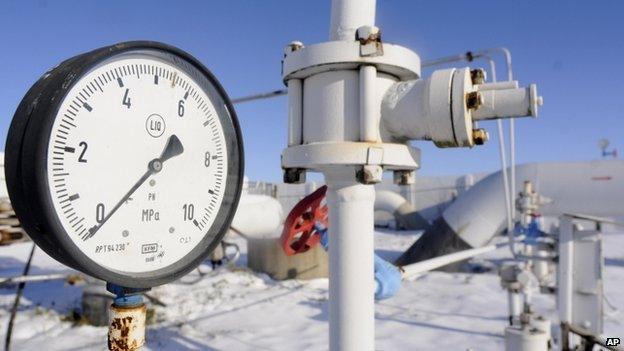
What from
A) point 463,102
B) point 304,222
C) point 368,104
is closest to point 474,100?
point 463,102

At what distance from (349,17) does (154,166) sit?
0.55 meters

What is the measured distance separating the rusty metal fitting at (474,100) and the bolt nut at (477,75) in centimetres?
7

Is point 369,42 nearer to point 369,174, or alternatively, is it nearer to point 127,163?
point 369,174

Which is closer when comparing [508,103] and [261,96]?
[508,103]

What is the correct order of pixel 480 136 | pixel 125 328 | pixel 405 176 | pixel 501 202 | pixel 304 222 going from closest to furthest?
1. pixel 125 328
2. pixel 480 136
3. pixel 405 176
4. pixel 304 222
5. pixel 501 202

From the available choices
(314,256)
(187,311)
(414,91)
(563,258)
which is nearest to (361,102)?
(414,91)

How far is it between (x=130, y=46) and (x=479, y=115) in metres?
0.71

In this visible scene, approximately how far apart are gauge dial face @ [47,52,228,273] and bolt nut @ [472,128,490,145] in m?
0.57

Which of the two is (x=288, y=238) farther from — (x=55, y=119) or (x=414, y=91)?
(x=55, y=119)

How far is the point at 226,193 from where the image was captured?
102cm

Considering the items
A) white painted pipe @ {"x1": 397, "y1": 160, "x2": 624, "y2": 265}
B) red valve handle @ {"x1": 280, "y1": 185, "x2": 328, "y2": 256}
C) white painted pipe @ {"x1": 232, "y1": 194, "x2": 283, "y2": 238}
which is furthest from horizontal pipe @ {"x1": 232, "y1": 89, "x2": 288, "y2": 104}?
white painted pipe @ {"x1": 397, "y1": 160, "x2": 624, "y2": 265}

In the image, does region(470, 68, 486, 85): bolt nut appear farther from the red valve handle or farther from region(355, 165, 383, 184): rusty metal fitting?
the red valve handle

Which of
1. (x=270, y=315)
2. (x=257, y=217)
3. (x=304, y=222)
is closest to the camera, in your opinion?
(x=304, y=222)

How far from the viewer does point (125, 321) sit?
831 millimetres
